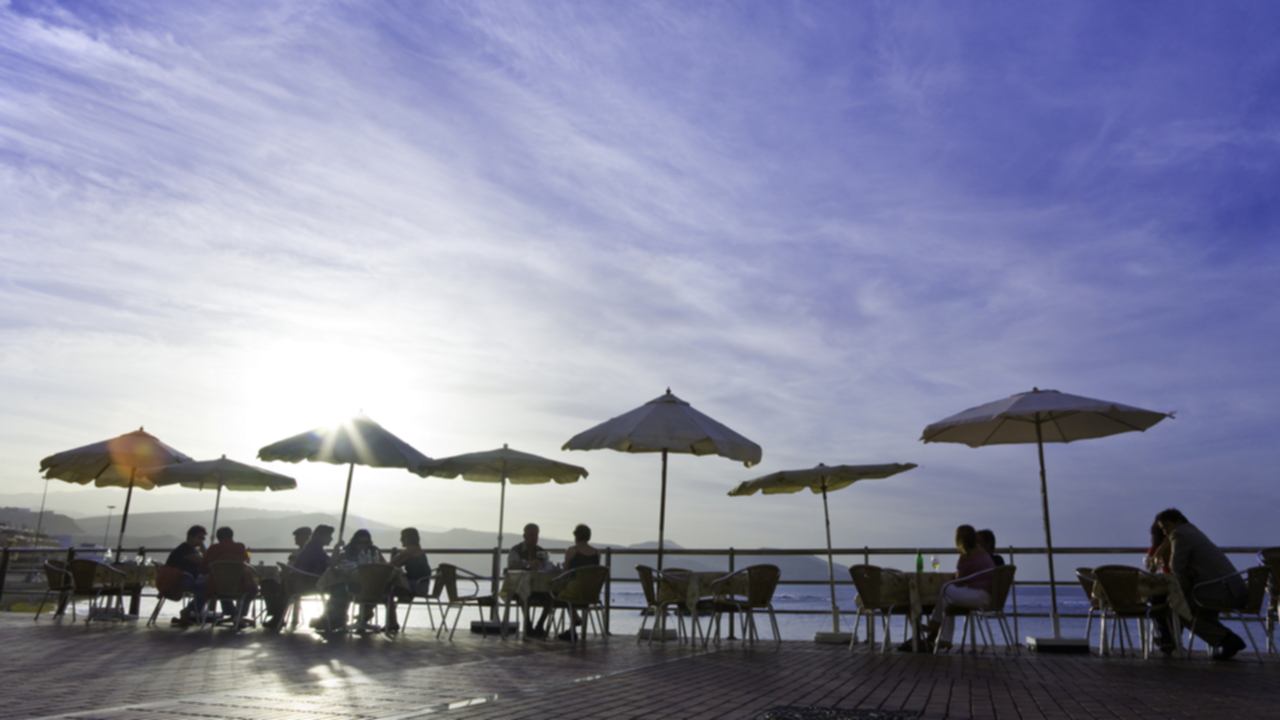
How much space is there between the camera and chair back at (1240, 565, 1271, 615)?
7.26m

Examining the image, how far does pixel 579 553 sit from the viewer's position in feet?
31.5

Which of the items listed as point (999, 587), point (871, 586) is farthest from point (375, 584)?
point (999, 587)

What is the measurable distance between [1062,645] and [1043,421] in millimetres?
2466

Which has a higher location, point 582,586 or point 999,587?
point 999,587

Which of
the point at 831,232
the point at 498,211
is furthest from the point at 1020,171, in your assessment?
the point at 498,211

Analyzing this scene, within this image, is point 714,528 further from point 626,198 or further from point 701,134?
point 701,134

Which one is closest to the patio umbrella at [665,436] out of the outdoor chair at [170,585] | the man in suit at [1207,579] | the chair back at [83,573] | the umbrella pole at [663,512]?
the umbrella pole at [663,512]

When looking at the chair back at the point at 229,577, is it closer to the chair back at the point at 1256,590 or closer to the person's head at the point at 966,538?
the person's head at the point at 966,538

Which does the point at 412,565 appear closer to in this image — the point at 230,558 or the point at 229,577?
the point at 229,577

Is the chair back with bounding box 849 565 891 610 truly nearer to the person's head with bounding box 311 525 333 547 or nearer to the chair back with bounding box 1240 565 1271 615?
the chair back with bounding box 1240 565 1271 615

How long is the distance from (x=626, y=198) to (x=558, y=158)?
1.31m

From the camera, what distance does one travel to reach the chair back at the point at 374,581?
939 centimetres

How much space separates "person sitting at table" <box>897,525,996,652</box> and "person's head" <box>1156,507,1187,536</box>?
1716mm

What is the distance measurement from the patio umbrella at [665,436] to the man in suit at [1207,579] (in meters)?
4.30
